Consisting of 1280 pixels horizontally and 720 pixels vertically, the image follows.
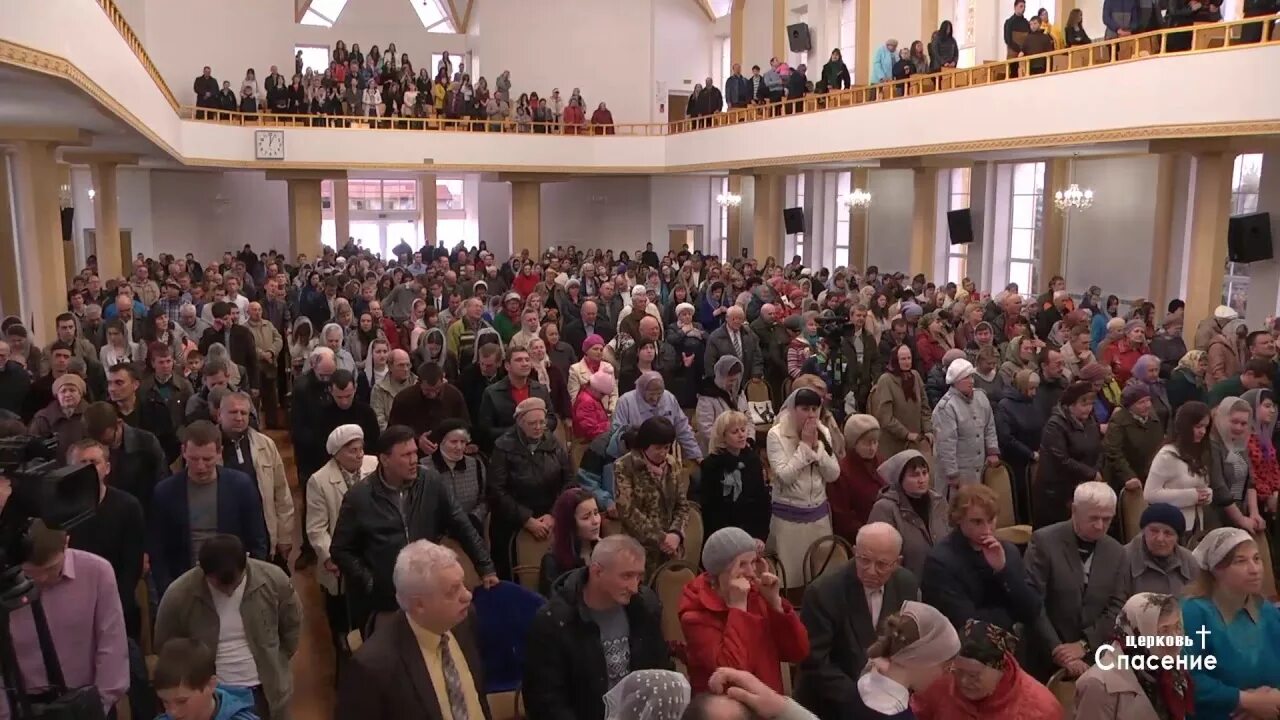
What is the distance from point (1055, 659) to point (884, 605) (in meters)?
0.91

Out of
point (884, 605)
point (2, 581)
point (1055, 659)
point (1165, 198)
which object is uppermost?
point (1165, 198)

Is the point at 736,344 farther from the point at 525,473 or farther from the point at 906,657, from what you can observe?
the point at 906,657

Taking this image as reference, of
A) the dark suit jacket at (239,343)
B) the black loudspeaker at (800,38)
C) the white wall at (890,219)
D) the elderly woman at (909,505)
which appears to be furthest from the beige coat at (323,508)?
the black loudspeaker at (800,38)

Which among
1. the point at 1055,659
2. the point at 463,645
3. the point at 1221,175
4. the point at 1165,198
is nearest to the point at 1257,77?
the point at 1221,175

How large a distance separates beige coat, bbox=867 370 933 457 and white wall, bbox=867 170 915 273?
15.6 metres

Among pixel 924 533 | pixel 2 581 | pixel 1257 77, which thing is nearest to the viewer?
pixel 2 581

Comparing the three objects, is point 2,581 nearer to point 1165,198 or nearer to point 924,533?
point 924,533

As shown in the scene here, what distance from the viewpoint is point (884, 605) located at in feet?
13.7

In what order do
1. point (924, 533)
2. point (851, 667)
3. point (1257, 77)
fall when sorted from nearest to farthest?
point (851, 667) → point (924, 533) → point (1257, 77)

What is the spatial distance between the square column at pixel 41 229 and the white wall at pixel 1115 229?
1586 cm

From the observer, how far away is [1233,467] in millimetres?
6211

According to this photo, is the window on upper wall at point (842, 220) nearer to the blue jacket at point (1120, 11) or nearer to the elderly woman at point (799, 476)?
the blue jacket at point (1120, 11)

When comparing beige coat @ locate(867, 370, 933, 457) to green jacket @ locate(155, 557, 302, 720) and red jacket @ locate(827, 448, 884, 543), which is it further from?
green jacket @ locate(155, 557, 302, 720)

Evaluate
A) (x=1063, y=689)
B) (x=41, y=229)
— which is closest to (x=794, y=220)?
(x=41, y=229)
